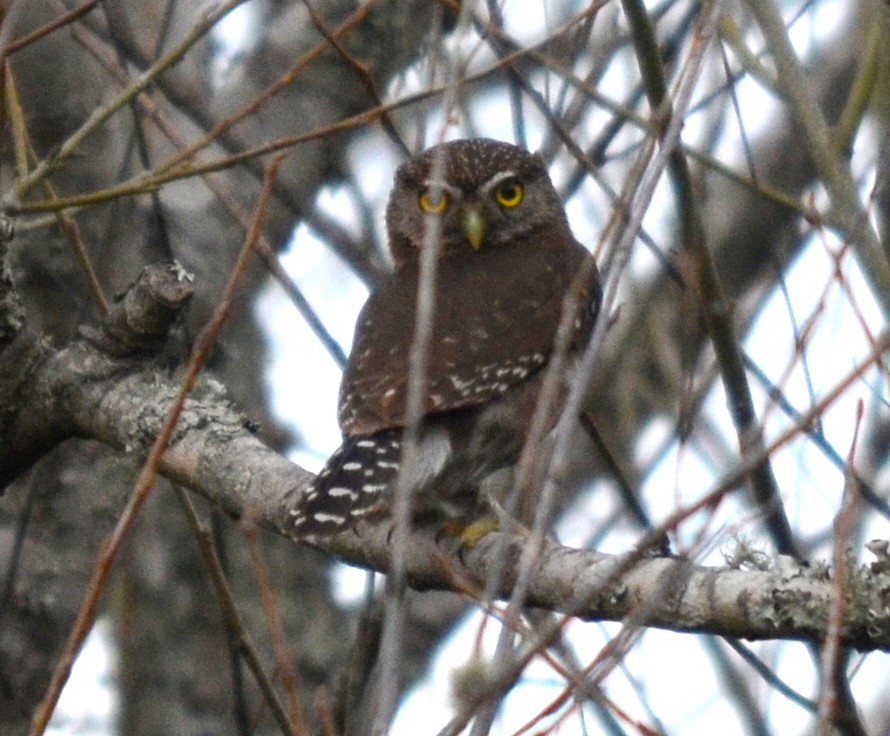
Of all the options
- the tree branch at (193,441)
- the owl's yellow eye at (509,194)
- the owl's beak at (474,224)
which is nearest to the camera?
the tree branch at (193,441)

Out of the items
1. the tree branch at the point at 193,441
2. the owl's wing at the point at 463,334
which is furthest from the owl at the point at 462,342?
the tree branch at the point at 193,441

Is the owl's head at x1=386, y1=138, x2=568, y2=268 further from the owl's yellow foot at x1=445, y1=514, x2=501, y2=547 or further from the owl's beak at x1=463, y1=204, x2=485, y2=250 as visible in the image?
the owl's yellow foot at x1=445, y1=514, x2=501, y2=547

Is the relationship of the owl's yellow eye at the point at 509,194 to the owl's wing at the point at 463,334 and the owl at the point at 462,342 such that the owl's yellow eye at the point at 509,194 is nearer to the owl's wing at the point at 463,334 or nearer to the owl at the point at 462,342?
the owl at the point at 462,342

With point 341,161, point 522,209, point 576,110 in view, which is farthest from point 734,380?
point 341,161

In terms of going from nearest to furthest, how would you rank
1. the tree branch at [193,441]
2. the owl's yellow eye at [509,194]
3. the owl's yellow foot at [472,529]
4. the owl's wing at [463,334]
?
the tree branch at [193,441] → the owl's yellow foot at [472,529] → the owl's wing at [463,334] → the owl's yellow eye at [509,194]

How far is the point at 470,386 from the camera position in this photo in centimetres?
482

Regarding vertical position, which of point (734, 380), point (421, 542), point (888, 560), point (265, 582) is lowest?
point (265, 582)

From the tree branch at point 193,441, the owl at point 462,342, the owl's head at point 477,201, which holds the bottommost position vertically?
the tree branch at point 193,441

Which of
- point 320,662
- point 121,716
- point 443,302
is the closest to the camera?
point 443,302

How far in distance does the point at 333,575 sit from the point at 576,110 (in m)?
3.71

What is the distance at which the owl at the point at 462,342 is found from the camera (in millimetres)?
4395

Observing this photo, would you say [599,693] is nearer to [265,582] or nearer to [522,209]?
[265,582]

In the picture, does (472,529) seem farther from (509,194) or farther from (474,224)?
(509,194)

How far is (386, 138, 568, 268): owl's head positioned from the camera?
575 centimetres
